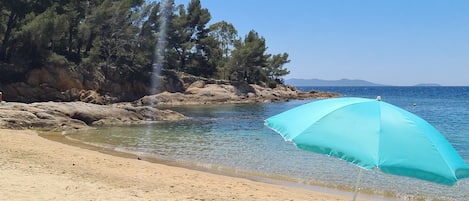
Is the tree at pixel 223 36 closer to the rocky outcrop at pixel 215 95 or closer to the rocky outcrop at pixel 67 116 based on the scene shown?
the rocky outcrop at pixel 215 95

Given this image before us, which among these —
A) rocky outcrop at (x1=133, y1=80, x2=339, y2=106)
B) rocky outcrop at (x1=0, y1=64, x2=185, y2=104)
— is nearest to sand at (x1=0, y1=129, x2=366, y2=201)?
rocky outcrop at (x1=0, y1=64, x2=185, y2=104)

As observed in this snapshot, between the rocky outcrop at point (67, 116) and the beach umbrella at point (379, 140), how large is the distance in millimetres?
19357

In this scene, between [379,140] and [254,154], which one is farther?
[254,154]

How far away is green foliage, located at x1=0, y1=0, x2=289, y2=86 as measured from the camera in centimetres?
4256

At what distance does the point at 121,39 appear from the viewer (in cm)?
5272

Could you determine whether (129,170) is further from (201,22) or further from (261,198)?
(201,22)

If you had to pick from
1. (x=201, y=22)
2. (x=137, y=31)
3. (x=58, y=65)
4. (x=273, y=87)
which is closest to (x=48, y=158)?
(x=58, y=65)

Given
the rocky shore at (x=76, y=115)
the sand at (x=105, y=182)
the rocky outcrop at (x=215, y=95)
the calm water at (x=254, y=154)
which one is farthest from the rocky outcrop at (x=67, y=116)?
the rocky outcrop at (x=215, y=95)

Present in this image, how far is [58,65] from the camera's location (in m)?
43.9

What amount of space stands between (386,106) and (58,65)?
44305mm

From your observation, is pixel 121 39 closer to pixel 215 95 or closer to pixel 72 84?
pixel 72 84

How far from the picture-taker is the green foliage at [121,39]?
42562 millimetres

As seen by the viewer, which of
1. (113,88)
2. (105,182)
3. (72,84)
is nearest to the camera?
(105,182)

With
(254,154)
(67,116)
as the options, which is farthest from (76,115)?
(254,154)
